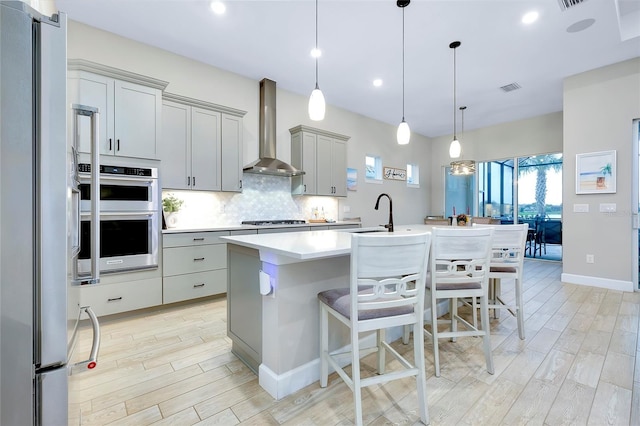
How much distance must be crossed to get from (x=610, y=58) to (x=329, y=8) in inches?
159

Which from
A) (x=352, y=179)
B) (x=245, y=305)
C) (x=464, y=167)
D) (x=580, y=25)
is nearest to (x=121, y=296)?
(x=245, y=305)

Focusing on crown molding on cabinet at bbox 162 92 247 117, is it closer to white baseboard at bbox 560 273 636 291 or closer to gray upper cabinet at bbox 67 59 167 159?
gray upper cabinet at bbox 67 59 167 159

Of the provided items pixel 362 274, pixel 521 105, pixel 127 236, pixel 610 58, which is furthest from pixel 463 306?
pixel 521 105

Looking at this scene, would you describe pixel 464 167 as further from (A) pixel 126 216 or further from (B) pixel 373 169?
(A) pixel 126 216

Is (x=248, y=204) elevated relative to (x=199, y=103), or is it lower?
lower

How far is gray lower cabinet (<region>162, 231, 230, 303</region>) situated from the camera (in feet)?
10.2

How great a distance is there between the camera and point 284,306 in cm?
168

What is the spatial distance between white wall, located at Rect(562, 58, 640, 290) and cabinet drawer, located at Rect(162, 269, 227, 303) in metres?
5.18

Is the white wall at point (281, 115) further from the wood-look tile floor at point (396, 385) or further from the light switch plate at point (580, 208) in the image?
the light switch plate at point (580, 208)

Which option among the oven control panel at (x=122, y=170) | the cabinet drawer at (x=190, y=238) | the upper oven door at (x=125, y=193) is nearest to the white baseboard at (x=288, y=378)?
the cabinet drawer at (x=190, y=238)

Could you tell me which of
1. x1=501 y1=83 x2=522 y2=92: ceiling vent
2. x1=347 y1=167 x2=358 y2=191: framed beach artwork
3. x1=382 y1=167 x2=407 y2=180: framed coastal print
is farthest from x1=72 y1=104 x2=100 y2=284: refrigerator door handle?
x1=382 y1=167 x2=407 y2=180: framed coastal print

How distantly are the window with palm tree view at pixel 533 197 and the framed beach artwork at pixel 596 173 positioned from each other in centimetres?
203

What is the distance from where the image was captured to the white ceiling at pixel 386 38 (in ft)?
9.36

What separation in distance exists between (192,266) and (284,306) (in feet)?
6.70
